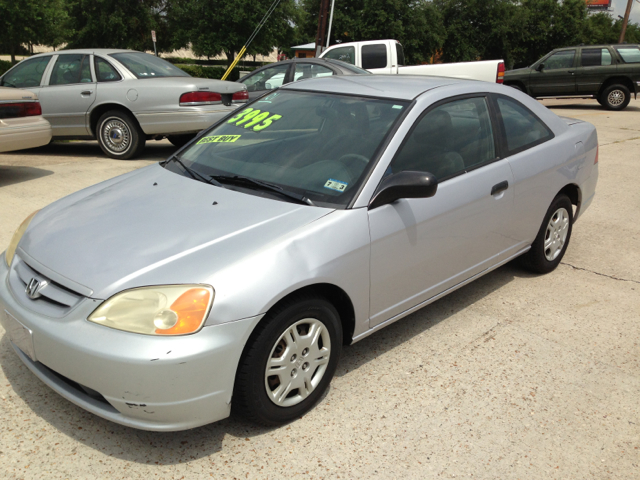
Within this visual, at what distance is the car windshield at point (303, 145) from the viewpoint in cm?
328

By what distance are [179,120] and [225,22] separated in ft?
125

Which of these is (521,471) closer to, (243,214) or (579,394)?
(579,394)

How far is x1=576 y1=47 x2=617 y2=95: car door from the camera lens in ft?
57.9

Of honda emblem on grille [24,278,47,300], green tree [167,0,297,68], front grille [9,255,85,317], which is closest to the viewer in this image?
front grille [9,255,85,317]

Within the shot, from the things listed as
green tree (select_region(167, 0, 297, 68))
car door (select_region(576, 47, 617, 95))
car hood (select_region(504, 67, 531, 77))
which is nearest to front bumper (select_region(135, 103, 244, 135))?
car hood (select_region(504, 67, 531, 77))

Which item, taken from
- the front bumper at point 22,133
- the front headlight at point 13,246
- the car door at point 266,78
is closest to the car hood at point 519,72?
the car door at point 266,78

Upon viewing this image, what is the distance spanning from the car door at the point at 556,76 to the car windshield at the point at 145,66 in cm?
1273

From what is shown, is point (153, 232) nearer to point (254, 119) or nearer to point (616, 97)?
point (254, 119)

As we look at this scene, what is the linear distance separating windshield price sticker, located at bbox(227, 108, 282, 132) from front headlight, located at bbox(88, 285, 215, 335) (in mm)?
1671

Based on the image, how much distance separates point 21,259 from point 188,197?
88 centimetres

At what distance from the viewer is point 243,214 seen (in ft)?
9.90

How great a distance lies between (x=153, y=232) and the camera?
2.90 m

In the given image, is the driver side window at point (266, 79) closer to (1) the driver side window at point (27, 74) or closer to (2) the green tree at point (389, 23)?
(1) the driver side window at point (27, 74)

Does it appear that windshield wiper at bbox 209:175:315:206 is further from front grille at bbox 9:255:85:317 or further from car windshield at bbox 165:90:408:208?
front grille at bbox 9:255:85:317
